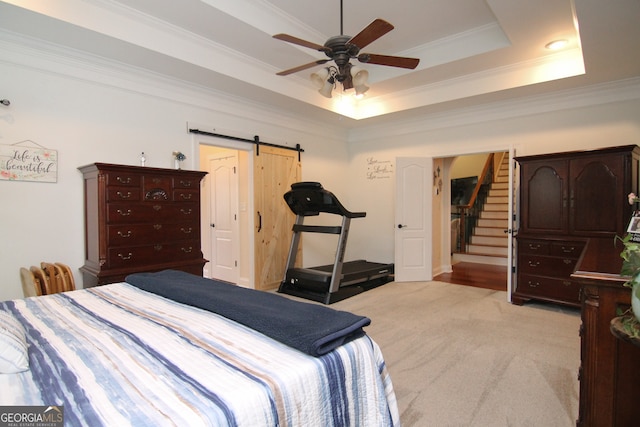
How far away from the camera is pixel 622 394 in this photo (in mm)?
1538

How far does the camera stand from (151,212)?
3414 mm

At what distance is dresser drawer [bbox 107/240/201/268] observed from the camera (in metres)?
3.19

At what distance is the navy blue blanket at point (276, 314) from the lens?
1253mm

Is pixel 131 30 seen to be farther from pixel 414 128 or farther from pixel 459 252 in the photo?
pixel 459 252

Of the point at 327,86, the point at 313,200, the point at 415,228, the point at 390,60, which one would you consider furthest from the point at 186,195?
the point at 415,228

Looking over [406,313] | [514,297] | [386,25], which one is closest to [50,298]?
[386,25]

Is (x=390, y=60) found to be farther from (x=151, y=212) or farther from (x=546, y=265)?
(x=546, y=265)

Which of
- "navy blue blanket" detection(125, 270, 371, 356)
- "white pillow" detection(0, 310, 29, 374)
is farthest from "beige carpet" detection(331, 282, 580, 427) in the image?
"white pillow" detection(0, 310, 29, 374)

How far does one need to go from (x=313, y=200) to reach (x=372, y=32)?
8.91 ft

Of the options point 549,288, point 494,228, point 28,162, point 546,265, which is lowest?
point 549,288

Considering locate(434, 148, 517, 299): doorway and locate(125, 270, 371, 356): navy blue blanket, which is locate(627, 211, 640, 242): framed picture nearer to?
locate(125, 270, 371, 356): navy blue blanket

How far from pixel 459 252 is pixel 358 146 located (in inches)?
145

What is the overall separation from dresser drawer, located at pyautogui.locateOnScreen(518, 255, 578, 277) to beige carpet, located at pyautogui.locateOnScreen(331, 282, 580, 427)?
1.53 ft

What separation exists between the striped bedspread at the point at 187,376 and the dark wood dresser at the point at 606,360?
1008 mm
